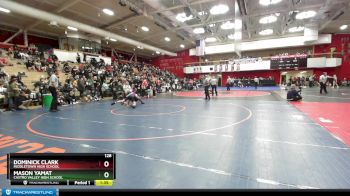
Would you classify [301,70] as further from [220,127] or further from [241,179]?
[241,179]

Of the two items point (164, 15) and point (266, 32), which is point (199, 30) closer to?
point (164, 15)

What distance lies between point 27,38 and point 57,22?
822 centimetres

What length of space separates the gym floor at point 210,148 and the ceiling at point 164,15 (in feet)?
36.5

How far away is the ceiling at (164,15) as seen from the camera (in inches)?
597

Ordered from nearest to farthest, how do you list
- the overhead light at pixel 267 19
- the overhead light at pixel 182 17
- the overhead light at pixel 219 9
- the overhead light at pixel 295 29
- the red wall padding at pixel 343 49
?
the overhead light at pixel 219 9 < the overhead light at pixel 182 17 < the overhead light at pixel 267 19 < the overhead light at pixel 295 29 < the red wall padding at pixel 343 49

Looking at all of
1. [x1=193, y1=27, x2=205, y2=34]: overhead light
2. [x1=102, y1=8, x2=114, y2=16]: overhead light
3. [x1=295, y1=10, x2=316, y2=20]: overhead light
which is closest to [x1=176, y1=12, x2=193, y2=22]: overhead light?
[x1=193, y1=27, x2=205, y2=34]: overhead light

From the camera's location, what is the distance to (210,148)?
3971 millimetres

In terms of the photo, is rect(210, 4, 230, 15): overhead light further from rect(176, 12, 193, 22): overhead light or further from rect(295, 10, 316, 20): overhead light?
rect(295, 10, 316, 20): overhead light

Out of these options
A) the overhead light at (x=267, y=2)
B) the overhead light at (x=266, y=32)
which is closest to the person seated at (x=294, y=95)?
the overhead light at (x=267, y=2)

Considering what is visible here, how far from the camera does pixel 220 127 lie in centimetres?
564
